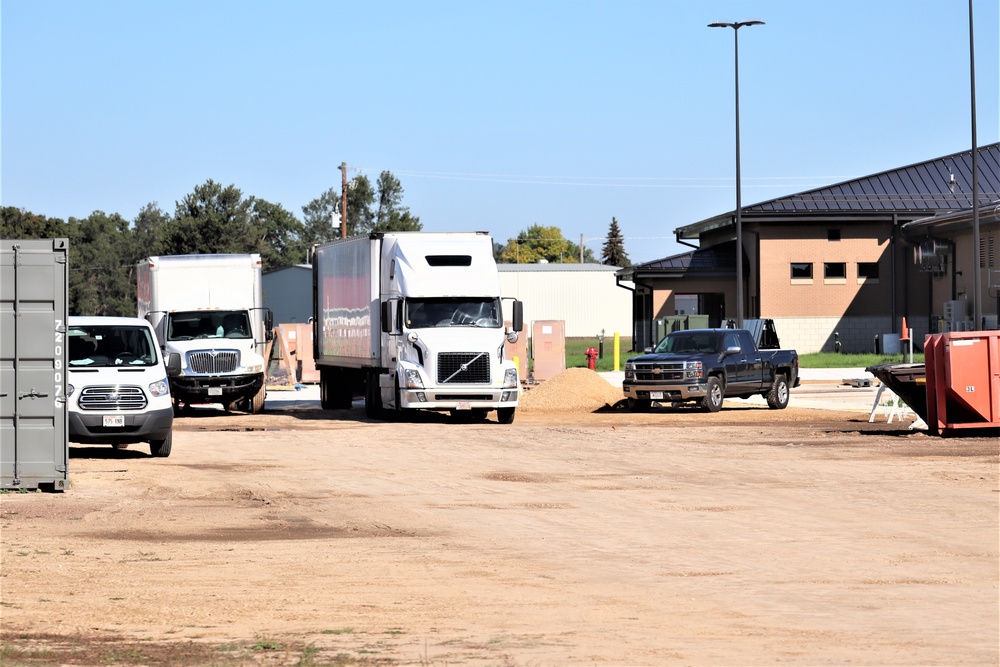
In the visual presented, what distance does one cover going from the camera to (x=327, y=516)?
14078 millimetres

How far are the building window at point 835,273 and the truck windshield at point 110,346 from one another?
43.0 metres


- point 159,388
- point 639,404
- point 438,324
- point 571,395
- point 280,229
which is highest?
point 280,229

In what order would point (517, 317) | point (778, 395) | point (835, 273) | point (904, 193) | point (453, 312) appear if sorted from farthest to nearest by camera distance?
1. point (904, 193)
2. point (835, 273)
3. point (778, 395)
4. point (453, 312)
5. point (517, 317)

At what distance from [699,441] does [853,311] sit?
38.0 m

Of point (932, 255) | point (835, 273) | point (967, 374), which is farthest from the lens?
point (835, 273)

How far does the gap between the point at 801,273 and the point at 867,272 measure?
2.82 meters

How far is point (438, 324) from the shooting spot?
90.3 feet

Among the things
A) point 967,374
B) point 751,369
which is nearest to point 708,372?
point 751,369

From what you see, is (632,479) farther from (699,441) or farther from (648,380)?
(648,380)

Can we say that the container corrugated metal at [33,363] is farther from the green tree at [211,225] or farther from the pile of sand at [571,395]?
the green tree at [211,225]

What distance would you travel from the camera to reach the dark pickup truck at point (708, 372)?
30.0 metres

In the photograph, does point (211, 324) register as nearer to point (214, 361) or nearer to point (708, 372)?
point (214, 361)

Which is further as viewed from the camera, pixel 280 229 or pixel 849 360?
pixel 280 229

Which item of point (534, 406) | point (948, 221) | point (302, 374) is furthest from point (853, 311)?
point (534, 406)
